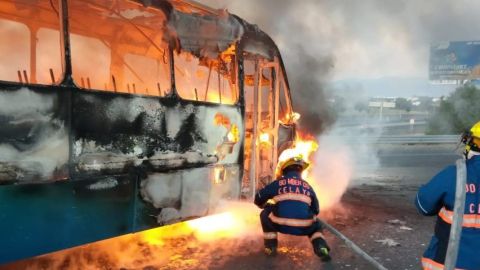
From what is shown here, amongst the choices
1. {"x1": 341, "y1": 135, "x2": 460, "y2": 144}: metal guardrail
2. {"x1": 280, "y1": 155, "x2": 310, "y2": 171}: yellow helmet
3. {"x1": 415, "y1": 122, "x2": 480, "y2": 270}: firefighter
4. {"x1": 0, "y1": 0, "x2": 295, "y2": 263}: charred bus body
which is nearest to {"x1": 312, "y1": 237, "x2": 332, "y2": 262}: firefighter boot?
{"x1": 280, "y1": 155, "x2": 310, "y2": 171}: yellow helmet

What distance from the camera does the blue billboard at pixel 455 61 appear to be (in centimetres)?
3638

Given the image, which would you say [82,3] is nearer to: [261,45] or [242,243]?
[261,45]

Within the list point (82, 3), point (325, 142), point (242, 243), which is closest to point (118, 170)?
point (82, 3)

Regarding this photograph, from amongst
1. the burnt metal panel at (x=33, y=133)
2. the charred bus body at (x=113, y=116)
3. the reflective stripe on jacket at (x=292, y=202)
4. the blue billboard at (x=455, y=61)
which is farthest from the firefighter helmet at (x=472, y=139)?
the blue billboard at (x=455, y=61)

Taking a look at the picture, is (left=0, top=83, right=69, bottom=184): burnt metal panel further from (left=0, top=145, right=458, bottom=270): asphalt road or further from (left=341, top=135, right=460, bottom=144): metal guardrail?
(left=341, top=135, right=460, bottom=144): metal guardrail

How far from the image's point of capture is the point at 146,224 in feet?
13.5

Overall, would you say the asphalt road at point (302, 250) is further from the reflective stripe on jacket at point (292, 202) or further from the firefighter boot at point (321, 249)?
the reflective stripe on jacket at point (292, 202)

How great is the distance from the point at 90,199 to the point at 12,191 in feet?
2.15

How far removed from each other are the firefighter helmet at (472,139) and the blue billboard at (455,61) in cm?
3785

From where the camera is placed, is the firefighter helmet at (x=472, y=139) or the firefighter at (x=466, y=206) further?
the firefighter helmet at (x=472, y=139)

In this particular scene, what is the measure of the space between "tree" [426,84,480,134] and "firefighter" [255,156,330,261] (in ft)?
77.2

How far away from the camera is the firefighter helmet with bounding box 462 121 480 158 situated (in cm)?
288

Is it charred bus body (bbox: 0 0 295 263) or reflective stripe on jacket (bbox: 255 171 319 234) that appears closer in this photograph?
charred bus body (bbox: 0 0 295 263)

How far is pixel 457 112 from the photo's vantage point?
26172mm
